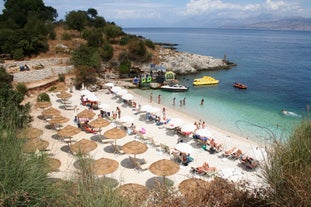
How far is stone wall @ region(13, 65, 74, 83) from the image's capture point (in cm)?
3030

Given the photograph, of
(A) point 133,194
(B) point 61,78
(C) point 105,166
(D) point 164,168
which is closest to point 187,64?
(B) point 61,78

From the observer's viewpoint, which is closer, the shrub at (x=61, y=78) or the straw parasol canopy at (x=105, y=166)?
the straw parasol canopy at (x=105, y=166)

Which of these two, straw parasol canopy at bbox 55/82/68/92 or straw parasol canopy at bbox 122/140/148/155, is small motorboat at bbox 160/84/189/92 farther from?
straw parasol canopy at bbox 122/140/148/155

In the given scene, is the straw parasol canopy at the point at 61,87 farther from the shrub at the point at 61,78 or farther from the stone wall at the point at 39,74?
the stone wall at the point at 39,74

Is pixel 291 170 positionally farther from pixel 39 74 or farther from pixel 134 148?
pixel 39 74

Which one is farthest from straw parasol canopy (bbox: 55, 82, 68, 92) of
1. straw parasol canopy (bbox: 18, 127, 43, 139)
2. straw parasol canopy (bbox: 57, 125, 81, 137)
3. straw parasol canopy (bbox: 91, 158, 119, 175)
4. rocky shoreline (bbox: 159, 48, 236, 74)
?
rocky shoreline (bbox: 159, 48, 236, 74)

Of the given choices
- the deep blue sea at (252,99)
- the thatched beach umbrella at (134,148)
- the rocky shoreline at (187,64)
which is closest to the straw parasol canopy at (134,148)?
the thatched beach umbrella at (134,148)

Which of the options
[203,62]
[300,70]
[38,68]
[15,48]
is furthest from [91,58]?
[300,70]

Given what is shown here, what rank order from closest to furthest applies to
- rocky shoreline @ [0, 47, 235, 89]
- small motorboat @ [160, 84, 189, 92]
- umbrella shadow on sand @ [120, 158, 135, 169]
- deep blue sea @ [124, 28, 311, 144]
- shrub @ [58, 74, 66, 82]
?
umbrella shadow on sand @ [120, 158, 135, 169]
deep blue sea @ [124, 28, 311, 144]
rocky shoreline @ [0, 47, 235, 89]
shrub @ [58, 74, 66, 82]
small motorboat @ [160, 84, 189, 92]

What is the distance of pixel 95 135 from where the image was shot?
60.8 ft

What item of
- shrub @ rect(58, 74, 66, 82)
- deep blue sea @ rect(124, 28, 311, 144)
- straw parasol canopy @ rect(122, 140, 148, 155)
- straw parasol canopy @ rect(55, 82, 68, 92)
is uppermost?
shrub @ rect(58, 74, 66, 82)

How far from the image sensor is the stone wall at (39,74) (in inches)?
1193

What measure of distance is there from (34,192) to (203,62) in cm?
5253

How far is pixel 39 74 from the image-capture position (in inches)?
1291
